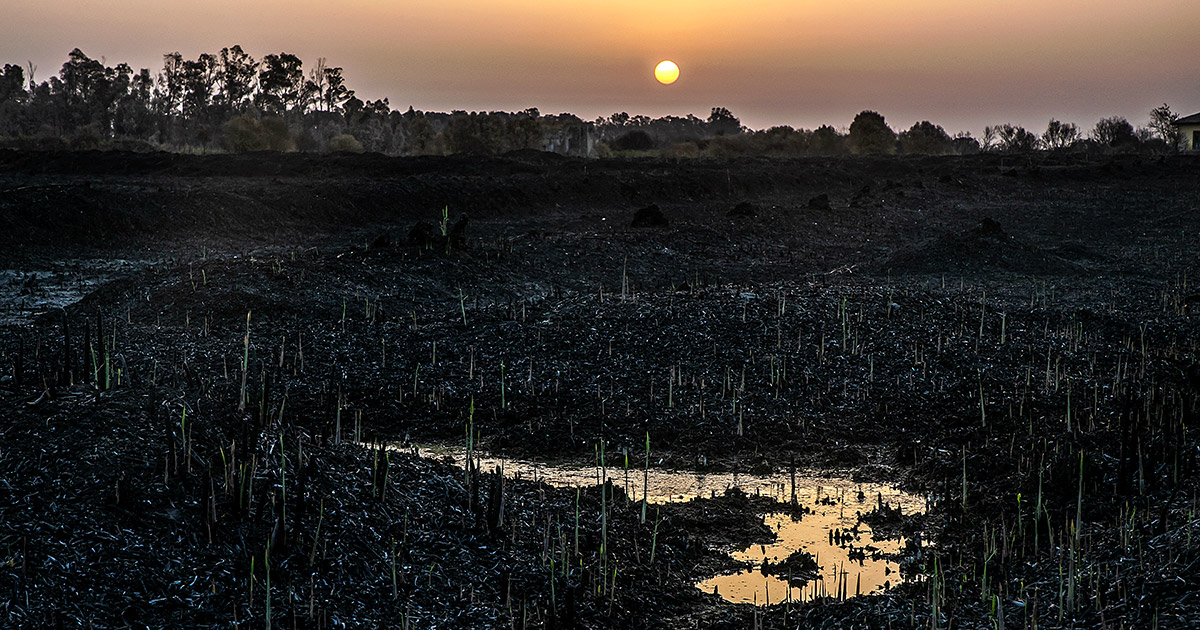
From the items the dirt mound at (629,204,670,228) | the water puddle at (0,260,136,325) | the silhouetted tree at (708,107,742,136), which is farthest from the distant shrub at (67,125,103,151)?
the silhouetted tree at (708,107,742,136)

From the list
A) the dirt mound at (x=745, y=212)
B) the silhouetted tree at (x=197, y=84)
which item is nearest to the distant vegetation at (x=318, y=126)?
the silhouetted tree at (x=197, y=84)

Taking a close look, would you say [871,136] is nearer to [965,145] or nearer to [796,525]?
[965,145]

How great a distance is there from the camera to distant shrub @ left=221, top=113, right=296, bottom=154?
47.6m

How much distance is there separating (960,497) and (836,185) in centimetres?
3277

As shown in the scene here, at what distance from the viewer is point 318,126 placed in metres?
73.6

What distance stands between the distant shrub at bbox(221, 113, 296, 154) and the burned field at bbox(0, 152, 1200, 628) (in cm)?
2546

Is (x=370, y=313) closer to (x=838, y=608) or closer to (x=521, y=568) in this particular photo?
(x=521, y=568)

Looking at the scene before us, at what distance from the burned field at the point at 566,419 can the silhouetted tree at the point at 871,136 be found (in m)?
46.2

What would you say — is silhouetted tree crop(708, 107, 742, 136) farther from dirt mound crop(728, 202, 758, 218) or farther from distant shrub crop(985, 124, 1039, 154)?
dirt mound crop(728, 202, 758, 218)

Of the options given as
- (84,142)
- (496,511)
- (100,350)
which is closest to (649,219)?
(100,350)

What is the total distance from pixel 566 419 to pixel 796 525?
292 centimetres

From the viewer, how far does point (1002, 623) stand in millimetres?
4898

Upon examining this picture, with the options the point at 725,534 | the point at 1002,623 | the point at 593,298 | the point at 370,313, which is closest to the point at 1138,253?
the point at 593,298

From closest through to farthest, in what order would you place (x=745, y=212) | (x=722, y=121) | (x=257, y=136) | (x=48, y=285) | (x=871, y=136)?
1. (x=48, y=285)
2. (x=745, y=212)
3. (x=257, y=136)
4. (x=871, y=136)
5. (x=722, y=121)
